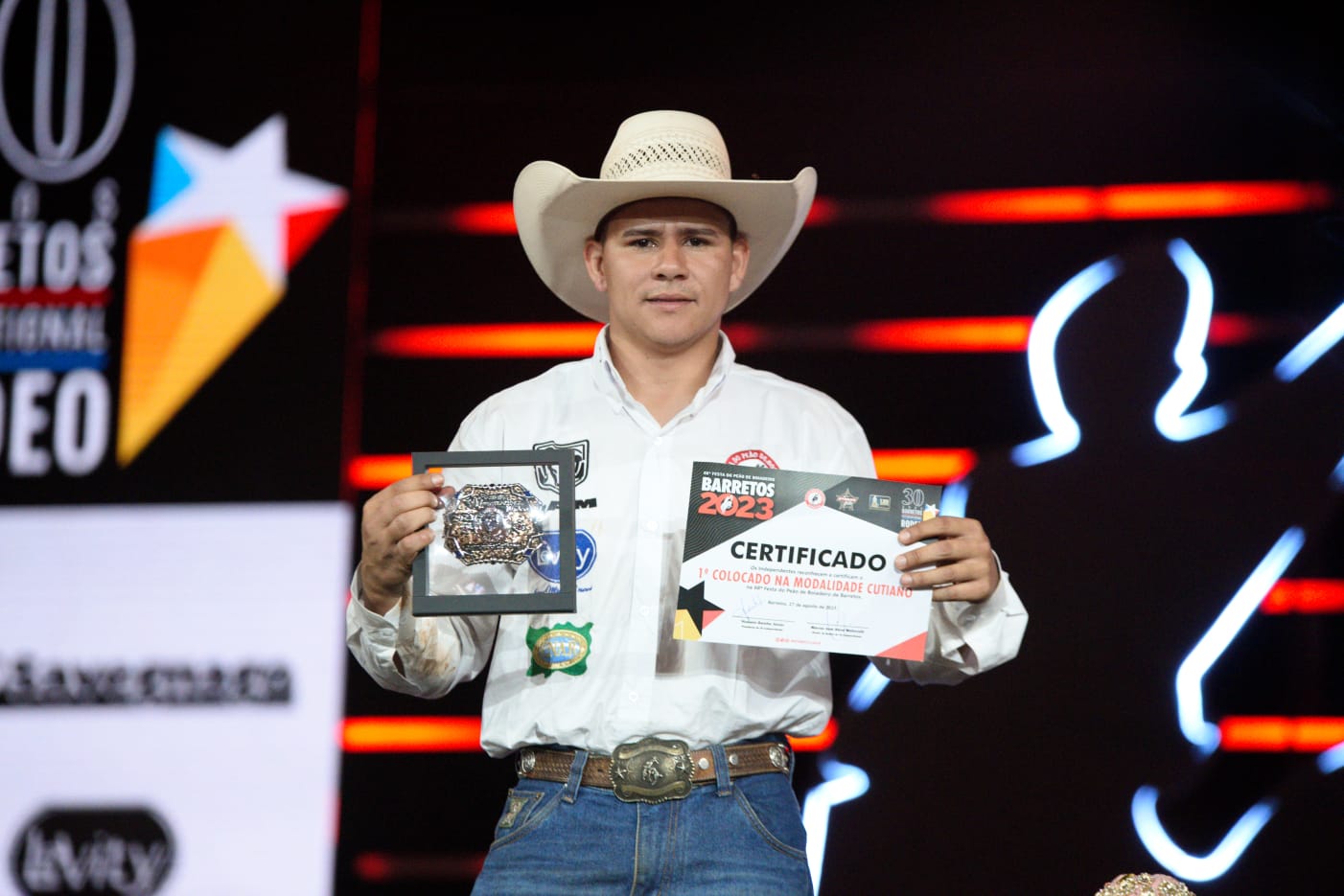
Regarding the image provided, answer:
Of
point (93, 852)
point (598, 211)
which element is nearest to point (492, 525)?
point (598, 211)

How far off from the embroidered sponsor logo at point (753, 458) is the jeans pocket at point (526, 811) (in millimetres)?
622

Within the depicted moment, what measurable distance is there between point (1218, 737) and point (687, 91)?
77.3 inches

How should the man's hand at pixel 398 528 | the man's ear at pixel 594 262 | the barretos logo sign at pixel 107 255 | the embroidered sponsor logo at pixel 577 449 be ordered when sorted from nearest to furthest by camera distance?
the man's hand at pixel 398 528 < the embroidered sponsor logo at pixel 577 449 < the man's ear at pixel 594 262 < the barretos logo sign at pixel 107 255

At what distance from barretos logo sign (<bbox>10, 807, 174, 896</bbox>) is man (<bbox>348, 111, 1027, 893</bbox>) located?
1.45 metres

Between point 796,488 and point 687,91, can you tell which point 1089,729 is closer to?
point 796,488

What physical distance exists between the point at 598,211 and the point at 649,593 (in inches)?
29.4

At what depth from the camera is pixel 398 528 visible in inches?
88.7

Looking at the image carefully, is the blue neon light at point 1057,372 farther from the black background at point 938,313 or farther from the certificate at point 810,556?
the certificate at point 810,556

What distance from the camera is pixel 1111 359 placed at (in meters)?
3.53

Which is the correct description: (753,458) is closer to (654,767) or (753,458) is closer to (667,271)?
(667,271)

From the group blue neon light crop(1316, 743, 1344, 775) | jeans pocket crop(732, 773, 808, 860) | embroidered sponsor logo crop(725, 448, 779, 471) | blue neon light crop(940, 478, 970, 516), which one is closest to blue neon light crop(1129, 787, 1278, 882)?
blue neon light crop(1316, 743, 1344, 775)

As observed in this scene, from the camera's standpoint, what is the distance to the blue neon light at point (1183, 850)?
132 inches

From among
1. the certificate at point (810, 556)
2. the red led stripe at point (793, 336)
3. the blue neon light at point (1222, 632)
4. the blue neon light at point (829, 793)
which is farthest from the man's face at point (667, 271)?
the blue neon light at point (1222, 632)

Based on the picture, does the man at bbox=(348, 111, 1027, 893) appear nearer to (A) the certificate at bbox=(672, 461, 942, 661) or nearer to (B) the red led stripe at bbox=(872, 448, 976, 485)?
(A) the certificate at bbox=(672, 461, 942, 661)
